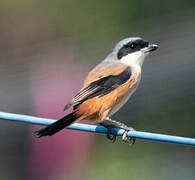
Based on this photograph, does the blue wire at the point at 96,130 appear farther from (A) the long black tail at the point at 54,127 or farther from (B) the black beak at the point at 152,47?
(B) the black beak at the point at 152,47

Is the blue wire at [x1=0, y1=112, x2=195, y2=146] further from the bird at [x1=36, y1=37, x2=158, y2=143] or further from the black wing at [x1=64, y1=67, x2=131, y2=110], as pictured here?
the black wing at [x1=64, y1=67, x2=131, y2=110]

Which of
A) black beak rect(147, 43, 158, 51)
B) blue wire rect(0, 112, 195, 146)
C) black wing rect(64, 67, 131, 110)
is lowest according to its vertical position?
blue wire rect(0, 112, 195, 146)

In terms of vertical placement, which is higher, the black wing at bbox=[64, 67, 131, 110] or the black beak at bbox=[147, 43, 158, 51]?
the black beak at bbox=[147, 43, 158, 51]

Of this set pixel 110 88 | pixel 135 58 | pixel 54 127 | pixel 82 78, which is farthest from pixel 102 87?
pixel 82 78

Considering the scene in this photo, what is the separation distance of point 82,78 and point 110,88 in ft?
6.05

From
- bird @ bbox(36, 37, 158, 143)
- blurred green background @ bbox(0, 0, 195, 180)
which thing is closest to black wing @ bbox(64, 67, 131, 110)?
bird @ bbox(36, 37, 158, 143)

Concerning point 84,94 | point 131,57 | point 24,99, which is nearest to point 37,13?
point 24,99

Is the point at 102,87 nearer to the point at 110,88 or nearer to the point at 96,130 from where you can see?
the point at 110,88

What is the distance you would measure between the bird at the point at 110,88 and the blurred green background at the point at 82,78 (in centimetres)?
102

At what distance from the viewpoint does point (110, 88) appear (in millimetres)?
3145

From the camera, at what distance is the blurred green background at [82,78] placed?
4.46 metres

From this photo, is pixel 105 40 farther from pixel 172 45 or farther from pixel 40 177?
pixel 40 177

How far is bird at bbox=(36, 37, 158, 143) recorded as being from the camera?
2953 millimetres

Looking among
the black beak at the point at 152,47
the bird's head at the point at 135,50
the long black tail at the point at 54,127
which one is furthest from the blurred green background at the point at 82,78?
the long black tail at the point at 54,127
